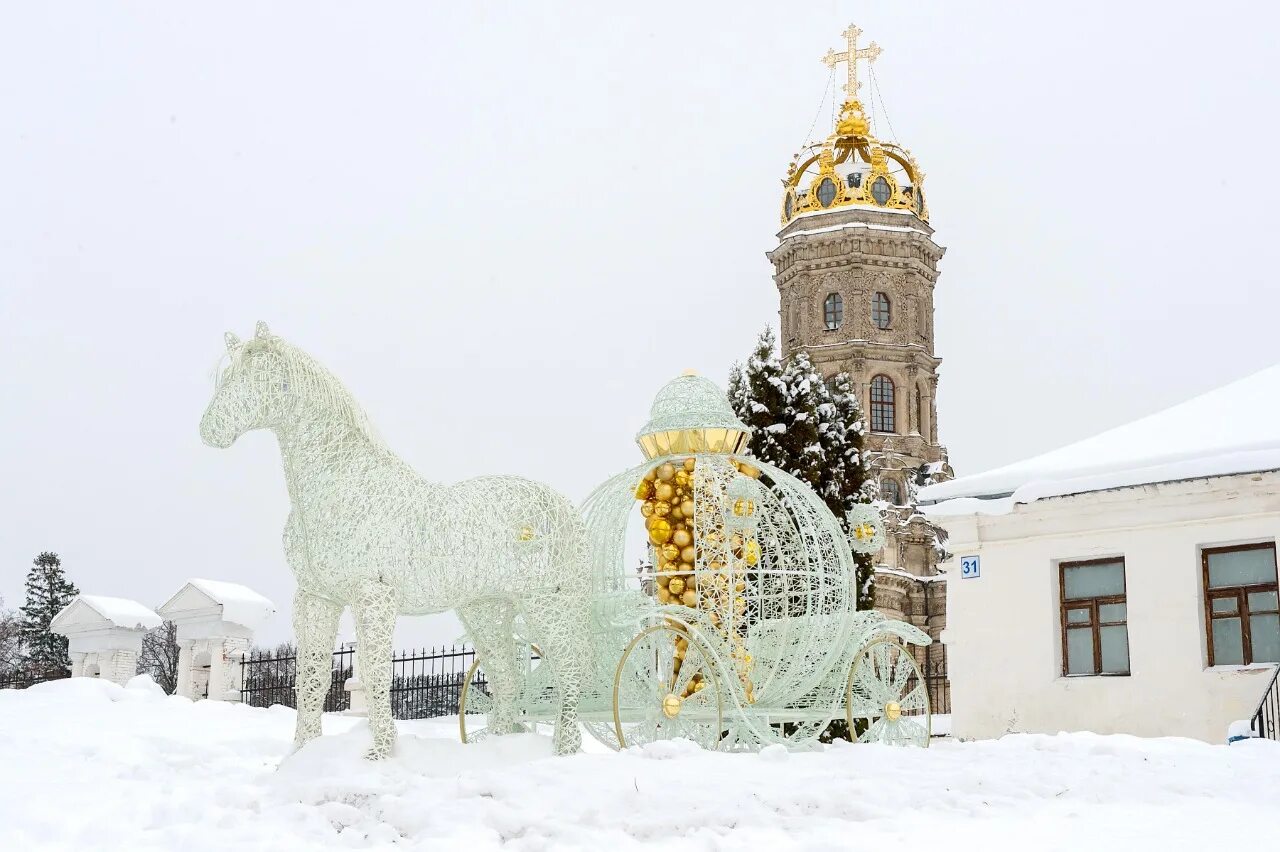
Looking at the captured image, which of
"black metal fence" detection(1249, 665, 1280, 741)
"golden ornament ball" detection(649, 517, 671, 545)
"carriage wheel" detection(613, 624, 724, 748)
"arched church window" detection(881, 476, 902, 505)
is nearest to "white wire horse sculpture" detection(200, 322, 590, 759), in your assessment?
"carriage wheel" detection(613, 624, 724, 748)

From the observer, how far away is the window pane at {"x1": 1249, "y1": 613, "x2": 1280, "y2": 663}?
48.2 ft

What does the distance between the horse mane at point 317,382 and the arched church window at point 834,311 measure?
42.7 metres

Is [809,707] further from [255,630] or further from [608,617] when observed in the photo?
[255,630]

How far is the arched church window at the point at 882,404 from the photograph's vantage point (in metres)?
51.1

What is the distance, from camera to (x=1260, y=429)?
15.3 meters

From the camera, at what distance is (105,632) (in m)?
23.3

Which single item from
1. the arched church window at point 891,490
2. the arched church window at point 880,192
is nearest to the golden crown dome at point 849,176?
the arched church window at point 880,192

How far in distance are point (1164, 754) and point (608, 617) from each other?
166 inches

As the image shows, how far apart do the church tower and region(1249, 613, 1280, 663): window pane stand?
115 feet

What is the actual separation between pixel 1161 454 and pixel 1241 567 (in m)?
1.46

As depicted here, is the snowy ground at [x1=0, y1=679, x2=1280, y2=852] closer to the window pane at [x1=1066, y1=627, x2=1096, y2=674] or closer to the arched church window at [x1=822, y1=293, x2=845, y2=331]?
the window pane at [x1=1066, y1=627, x2=1096, y2=674]

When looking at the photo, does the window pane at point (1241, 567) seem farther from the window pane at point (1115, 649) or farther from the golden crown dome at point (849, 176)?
the golden crown dome at point (849, 176)

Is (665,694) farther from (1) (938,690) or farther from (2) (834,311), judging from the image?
(2) (834,311)

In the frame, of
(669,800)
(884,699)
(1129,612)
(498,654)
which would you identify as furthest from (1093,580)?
(669,800)
